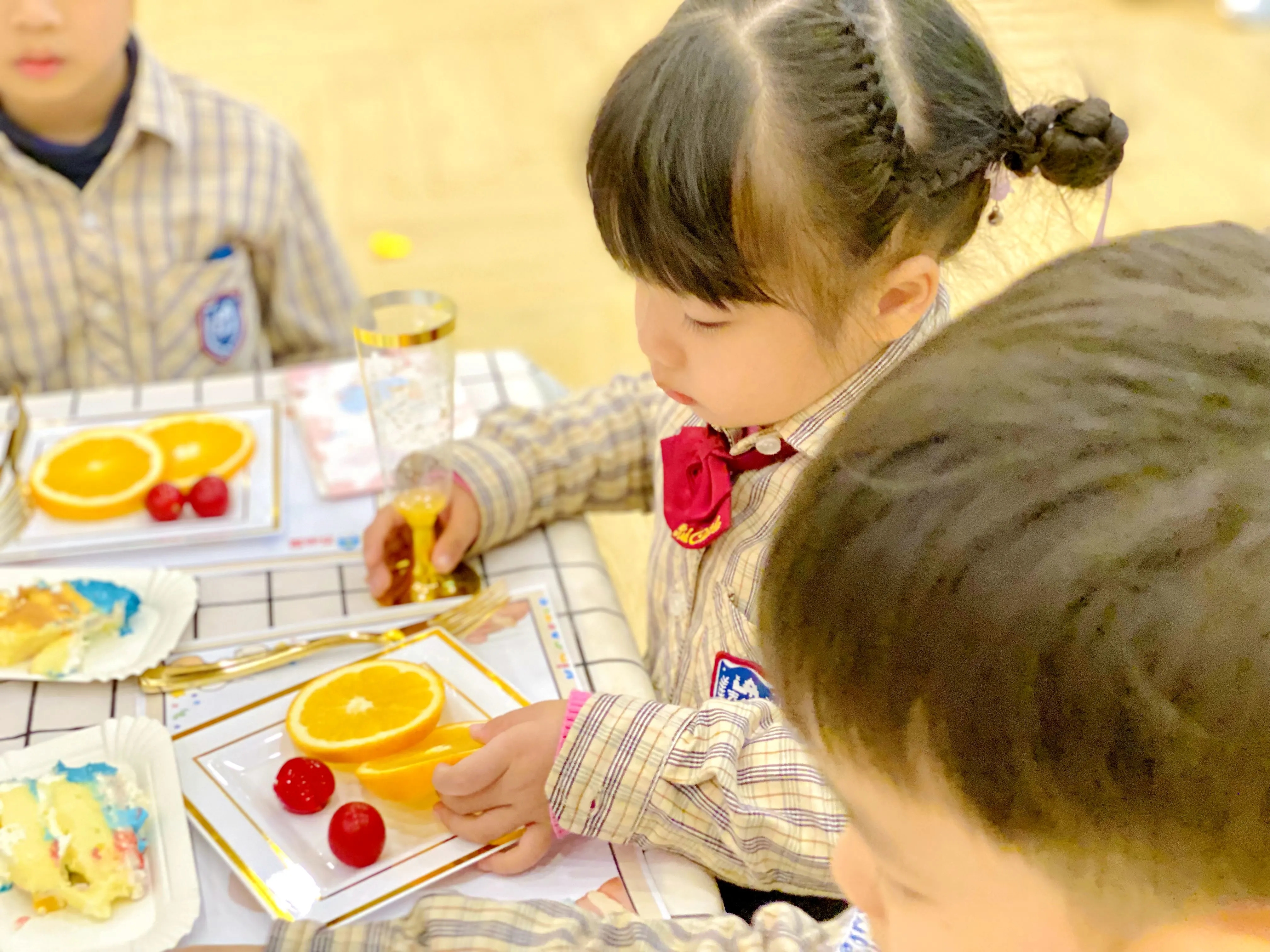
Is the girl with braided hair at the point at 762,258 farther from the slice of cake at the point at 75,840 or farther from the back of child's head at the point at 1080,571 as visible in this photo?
the back of child's head at the point at 1080,571

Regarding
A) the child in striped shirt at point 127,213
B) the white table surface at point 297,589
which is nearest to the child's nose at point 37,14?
the child in striped shirt at point 127,213

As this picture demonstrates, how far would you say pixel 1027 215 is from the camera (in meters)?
0.83

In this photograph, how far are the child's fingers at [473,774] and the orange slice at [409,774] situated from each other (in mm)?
15

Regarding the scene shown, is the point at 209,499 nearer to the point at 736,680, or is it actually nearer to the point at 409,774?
the point at 409,774

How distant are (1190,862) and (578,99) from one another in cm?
325

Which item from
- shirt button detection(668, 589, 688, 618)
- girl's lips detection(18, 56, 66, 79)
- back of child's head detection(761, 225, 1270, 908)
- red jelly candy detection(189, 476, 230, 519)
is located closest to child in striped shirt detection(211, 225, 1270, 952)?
back of child's head detection(761, 225, 1270, 908)

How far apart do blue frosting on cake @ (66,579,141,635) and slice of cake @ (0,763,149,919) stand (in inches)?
6.8

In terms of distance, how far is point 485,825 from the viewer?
762mm

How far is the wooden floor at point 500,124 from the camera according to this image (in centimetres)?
278

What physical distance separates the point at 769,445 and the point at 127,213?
3.30 ft

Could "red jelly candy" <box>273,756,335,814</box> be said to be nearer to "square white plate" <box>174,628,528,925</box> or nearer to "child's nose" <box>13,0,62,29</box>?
"square white plate" <box>174,628,528,925</box>

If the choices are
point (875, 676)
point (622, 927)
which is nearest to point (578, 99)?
point (622, 927)

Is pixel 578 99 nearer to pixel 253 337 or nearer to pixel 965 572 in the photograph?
pixel 253 337

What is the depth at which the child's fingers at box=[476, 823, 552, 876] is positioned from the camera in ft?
2.47
